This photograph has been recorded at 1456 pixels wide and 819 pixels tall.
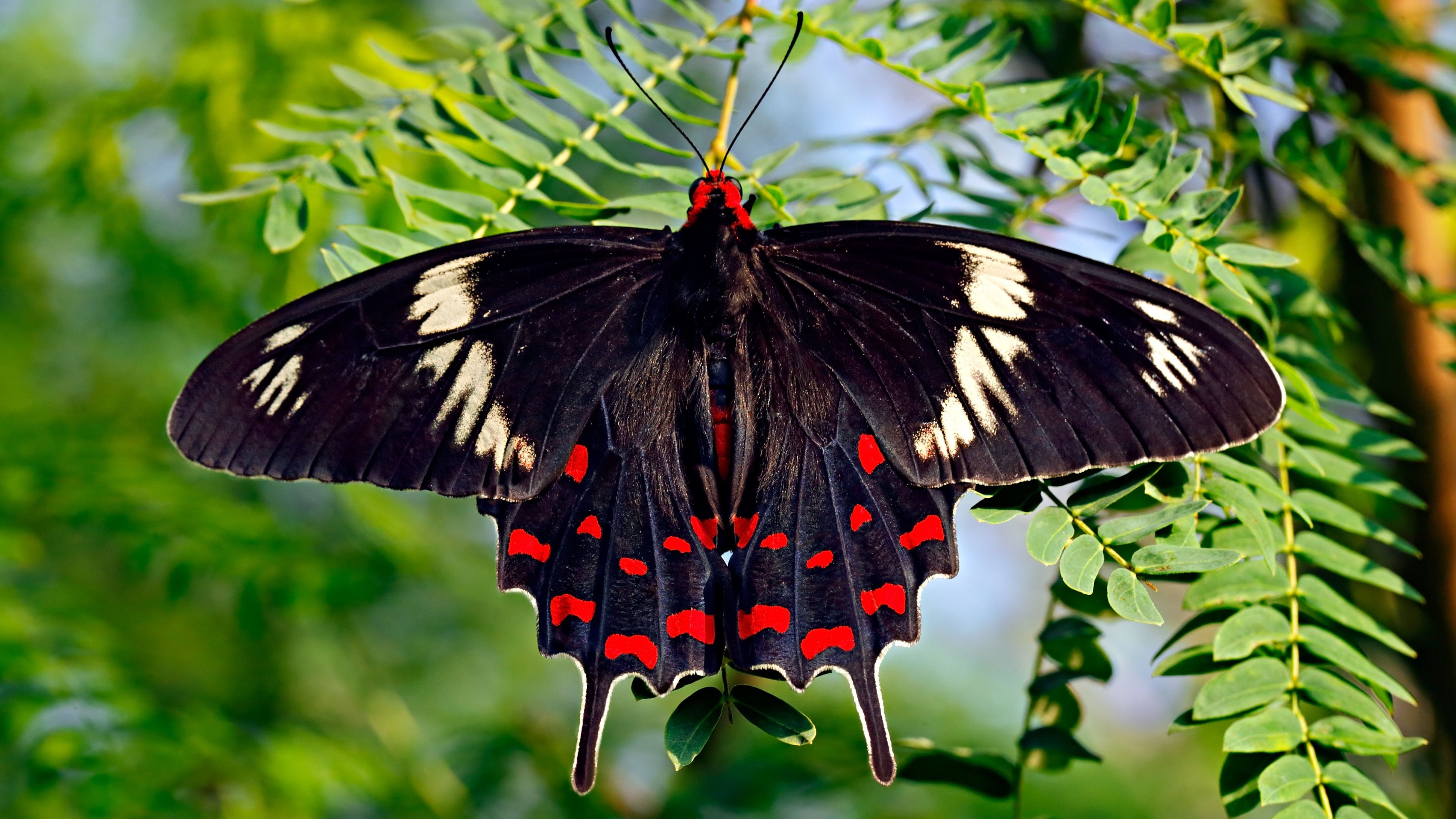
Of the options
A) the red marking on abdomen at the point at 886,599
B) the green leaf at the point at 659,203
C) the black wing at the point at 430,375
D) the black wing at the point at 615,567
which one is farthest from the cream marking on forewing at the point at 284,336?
the red marking on abdomen at the point at 886,599

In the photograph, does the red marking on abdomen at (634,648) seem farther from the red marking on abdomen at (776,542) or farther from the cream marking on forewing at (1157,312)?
the cream marking on forewing at (1157,312)

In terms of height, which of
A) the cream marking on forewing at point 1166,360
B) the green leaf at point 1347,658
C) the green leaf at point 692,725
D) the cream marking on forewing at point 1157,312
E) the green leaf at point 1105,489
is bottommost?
the green leaf at point 692,725

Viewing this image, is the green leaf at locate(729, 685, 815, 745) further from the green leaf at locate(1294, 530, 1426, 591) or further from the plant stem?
the green leaf at locate(1294, 530, 1426, 591)

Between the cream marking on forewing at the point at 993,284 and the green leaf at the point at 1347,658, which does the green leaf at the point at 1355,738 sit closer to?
the green leaf at the point at 1347,658

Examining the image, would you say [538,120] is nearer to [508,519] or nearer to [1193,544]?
[508,519]

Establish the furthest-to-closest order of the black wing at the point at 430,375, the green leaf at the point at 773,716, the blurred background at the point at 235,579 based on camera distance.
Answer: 1. the blurred background at the point at 235,579
2. the black wing at the point at 430,375
3. the green leaf at the point at 773,716

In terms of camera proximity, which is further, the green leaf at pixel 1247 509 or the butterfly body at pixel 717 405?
the butterfly body at pixel 717 405

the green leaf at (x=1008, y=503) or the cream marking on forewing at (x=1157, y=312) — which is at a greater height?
the cream marking on forewing at (x=1157, y=312)

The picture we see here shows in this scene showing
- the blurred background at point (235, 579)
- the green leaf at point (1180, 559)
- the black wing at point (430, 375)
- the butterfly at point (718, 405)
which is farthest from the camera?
the blurred background at point (235, 579)
